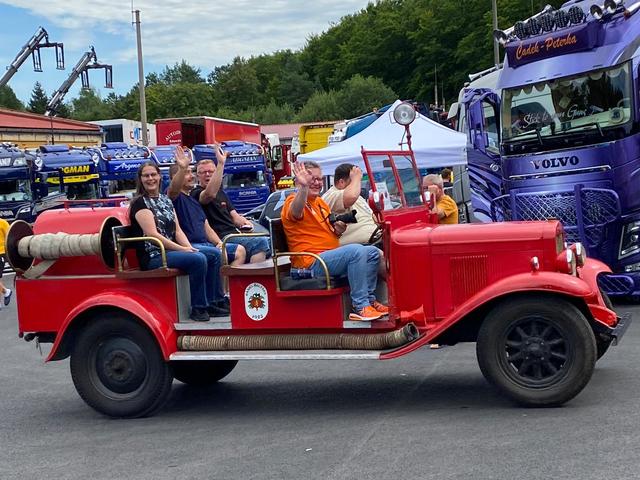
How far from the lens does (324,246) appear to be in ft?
23.8

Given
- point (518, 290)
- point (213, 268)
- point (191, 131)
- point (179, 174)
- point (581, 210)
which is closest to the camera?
point (518, 290)

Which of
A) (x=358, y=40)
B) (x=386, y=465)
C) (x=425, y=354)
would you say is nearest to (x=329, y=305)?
(x=386, y=465)

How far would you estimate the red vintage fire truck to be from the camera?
6508 millimetres

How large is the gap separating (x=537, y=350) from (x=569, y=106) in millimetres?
6312

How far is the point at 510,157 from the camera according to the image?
12445mm

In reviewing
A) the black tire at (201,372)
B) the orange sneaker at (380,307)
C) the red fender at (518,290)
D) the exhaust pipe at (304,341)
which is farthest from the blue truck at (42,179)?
the red fender at (518,290)

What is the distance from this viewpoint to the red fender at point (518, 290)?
636cm

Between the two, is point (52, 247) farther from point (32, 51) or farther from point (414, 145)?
point (32, 51)

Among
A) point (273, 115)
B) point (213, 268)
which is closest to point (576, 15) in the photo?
point (213, 268)

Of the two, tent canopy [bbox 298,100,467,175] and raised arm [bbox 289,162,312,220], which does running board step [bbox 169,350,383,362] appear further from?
tent canopy [bbox 298,100,467,175]

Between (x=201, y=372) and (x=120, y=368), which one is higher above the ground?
(x=120, y=368)

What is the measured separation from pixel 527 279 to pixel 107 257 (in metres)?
3.29

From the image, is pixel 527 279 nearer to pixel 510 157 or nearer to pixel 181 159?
pixel 181 159

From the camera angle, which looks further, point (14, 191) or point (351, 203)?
point (14, 191)
